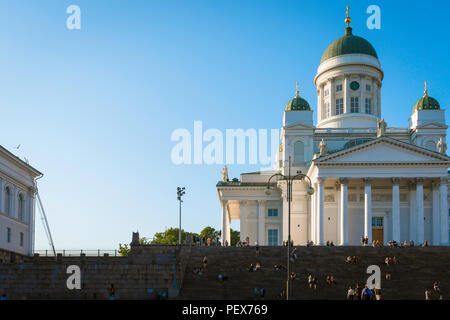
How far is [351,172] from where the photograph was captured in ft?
221

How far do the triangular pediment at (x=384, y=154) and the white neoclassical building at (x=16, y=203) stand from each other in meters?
26.5

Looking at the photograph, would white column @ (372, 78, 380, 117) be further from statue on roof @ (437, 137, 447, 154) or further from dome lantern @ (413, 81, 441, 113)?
statue on roof @ (437, 137, 447, 154)

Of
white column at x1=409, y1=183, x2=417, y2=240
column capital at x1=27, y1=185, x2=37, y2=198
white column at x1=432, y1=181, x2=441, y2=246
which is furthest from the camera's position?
white column at x1=409, y1=183, x2=417, y2=240

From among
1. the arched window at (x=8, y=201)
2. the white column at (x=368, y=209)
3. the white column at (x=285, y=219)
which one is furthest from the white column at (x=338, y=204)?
the arched window at (x=8, y=201)

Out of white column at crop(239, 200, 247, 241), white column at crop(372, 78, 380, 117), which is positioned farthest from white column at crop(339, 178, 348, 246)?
white column at crop(372, 78, 380, 117)

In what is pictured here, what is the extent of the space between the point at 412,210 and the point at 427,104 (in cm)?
1396

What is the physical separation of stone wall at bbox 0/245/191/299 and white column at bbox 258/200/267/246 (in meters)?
27.1

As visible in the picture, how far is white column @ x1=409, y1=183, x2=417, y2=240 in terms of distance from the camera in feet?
228

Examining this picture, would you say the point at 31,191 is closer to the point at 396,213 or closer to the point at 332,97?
the point at 396,213

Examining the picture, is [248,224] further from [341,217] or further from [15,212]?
[15,212]

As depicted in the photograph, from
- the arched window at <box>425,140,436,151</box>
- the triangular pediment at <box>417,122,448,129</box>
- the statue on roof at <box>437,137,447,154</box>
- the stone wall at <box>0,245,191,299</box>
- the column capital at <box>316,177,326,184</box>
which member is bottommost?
the stone wall at <box>0,245,191,299</box>

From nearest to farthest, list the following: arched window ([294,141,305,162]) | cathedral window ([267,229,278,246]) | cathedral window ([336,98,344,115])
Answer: cathedral window ([267,229,278,246])
arched window ([294,141,305,162])
cathedral window ([336,98,344,115])

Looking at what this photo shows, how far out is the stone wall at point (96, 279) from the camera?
47.5 meters
